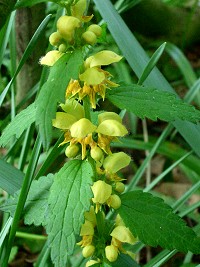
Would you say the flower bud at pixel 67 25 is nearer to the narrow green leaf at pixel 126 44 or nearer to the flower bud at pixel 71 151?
the flower bud at pixel 71 151

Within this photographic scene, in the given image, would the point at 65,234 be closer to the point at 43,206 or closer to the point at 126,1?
the point at 43,206

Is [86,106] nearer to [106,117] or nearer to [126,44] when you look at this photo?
[106,117]

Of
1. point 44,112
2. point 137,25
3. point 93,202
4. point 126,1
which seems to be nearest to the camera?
point 44,112

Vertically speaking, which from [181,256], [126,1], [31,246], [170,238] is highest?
[126,1]

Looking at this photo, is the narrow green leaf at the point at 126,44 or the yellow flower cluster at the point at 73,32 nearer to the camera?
the yellow flower cluster at the point at 73,32

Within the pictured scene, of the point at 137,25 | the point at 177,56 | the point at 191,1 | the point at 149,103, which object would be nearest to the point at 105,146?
the point at 149,103

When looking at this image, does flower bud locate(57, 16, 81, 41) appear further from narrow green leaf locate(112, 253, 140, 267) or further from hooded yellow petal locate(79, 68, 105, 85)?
narrow green leaf locate(112, 253, 140, 267)

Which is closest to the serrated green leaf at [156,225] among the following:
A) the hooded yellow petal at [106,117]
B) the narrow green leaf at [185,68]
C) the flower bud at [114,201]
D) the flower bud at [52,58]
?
the flower bud at [114,201]

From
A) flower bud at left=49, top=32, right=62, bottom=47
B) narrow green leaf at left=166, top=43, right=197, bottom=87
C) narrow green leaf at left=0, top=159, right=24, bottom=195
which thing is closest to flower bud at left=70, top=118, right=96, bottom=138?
flower bud at left=49, top=32, right=62, bottom=47
